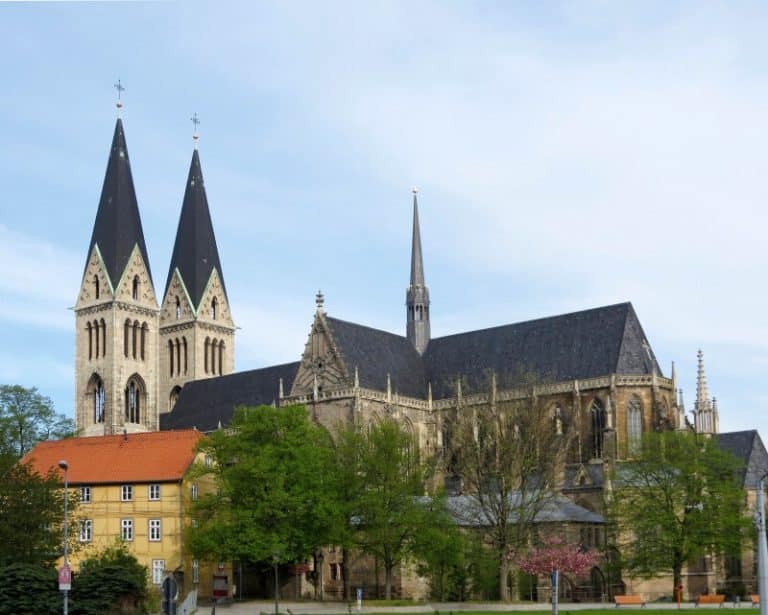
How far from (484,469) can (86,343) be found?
70.5m

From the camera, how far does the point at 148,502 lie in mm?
74000

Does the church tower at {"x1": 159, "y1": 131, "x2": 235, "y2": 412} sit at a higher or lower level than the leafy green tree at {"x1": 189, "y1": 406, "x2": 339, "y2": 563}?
higher

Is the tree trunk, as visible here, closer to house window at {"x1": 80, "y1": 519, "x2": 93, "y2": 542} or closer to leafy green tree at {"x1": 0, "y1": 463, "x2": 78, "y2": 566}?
leafy green tree at {"x1": 0, "y1": 463, "x2": 78, "y2": 566}

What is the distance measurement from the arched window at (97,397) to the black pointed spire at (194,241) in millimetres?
12508

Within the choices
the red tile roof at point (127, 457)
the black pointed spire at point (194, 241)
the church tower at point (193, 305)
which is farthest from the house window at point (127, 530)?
the black pointed spire at point (194, 241)

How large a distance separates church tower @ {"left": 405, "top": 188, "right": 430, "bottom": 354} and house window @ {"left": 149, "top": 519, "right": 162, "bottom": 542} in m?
38.2

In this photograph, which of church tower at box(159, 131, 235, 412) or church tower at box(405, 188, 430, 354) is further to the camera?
church tower at box(159, 131, 235, 412)

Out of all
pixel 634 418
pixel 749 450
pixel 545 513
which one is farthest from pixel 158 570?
pixel 749 450

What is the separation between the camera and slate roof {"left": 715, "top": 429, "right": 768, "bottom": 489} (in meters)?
88.7

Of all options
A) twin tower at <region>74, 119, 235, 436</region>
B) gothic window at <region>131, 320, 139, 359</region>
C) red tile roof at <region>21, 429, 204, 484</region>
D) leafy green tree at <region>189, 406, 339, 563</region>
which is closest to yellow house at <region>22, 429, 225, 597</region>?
red tile roof at <region>21, 429, 204, 484</region>

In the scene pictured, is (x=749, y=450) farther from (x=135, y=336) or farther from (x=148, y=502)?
(x=135, y=336)

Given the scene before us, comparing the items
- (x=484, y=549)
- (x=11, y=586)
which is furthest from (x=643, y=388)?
(x=11, y=586)

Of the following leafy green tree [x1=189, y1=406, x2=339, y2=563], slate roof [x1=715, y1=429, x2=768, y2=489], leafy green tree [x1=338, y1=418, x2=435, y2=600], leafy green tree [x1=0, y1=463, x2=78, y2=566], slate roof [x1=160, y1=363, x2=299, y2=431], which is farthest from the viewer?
slate roof [x1=160, y1=363, x2=299, y2=431]

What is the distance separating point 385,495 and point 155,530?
540 inches
